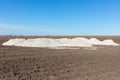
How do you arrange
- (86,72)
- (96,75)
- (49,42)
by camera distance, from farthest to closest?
(49,42), (86,72), (96,75)

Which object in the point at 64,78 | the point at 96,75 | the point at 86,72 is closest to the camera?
the point at 64,78

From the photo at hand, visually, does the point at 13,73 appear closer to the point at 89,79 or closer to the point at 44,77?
the point at 44,77

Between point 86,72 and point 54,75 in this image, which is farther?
point 86,72

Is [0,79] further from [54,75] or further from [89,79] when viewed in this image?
[89,79]

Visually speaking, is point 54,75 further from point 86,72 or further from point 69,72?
point 86,72

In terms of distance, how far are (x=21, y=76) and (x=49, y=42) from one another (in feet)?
72.2

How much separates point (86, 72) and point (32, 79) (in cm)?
298

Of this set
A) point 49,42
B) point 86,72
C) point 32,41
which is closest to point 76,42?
point 49,42

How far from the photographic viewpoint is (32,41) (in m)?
30.5

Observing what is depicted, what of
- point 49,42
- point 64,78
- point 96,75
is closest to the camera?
point 64,78

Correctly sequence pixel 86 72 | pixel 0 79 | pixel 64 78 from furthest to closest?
pixel 86 72 < pixel 64 78 < pixel 0 79

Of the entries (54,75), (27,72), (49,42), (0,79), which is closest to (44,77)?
(54,75)

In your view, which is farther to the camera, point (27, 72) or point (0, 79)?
point (27, 72)

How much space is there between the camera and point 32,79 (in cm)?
777
